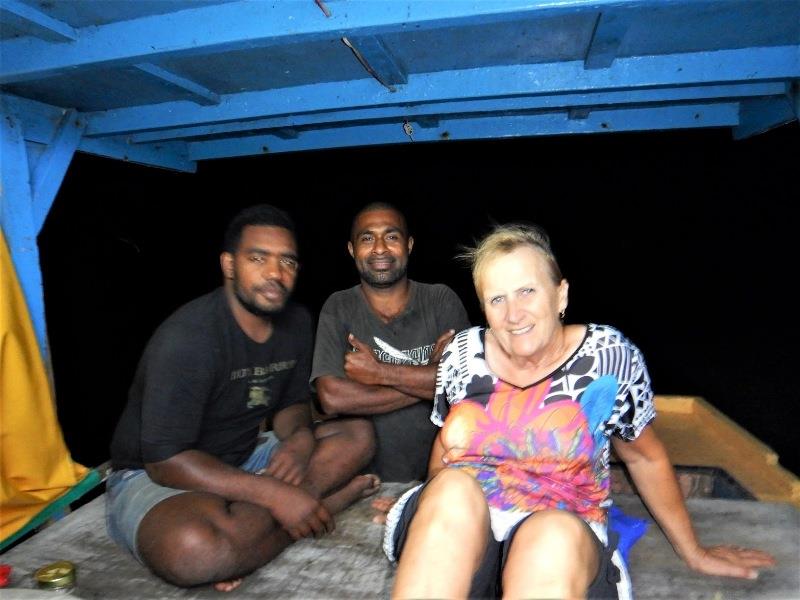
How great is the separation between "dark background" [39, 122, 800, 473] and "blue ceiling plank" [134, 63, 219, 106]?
1359 mm

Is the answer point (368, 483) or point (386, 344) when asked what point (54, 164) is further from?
point (368, 483)

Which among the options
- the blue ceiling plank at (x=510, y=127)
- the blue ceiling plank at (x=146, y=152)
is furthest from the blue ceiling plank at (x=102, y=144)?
the blue ceiling plank at (x=510, y=127)

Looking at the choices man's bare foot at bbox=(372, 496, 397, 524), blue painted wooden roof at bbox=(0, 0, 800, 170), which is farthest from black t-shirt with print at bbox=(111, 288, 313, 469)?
blue painted wooden roof at bbox=(0, 0, 800, 170)

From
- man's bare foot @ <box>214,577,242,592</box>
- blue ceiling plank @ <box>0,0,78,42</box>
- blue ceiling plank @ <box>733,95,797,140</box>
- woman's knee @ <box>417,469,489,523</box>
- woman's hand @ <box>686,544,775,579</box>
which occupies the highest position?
blue ceiling plank @ <box>0,0,78,42</box>

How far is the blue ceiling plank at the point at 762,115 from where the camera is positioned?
298 cm

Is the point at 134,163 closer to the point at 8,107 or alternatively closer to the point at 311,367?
the point at 8,107

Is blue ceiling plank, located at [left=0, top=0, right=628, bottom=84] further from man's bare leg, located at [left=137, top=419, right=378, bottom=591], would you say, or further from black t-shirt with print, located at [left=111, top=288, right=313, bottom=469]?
man's bare leg, located at [left=137, top=419, right=378, bottom=591]

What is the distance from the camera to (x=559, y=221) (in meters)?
4.06

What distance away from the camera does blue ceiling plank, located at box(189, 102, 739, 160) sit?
11.3 feet

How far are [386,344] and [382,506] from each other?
2.63 feet

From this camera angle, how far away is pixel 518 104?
3.00m

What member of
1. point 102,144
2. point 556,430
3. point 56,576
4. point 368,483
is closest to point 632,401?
point 556,430

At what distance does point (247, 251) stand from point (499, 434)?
133cm

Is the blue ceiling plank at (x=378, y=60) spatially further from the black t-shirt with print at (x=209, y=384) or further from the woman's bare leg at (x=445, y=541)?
the woman's bare leg at (x=445, y=541)
